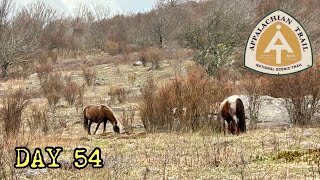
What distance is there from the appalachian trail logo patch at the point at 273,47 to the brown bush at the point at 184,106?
3.40m

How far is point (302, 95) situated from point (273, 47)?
388cm

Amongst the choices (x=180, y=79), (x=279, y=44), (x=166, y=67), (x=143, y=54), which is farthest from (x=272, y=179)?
(x=143, y=54)

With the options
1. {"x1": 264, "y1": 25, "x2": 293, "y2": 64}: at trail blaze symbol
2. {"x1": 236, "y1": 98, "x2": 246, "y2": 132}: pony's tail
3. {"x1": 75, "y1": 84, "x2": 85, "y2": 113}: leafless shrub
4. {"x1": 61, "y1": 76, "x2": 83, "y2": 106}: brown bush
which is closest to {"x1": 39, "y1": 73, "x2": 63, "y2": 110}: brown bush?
{"x1": 61, "y1": 76, "x2": 83, "y2": 106}: brown bush

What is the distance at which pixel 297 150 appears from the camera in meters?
7.39

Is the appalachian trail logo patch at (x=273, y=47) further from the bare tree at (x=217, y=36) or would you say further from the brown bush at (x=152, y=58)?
the brown bush at (x=152, y=58)

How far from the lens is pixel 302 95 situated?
11656 millimetres

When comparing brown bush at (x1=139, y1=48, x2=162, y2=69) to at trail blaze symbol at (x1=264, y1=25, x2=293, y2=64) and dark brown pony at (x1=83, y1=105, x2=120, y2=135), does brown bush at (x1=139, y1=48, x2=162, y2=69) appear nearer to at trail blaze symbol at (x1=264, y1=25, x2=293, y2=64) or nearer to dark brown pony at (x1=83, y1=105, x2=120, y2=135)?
at trail blaze symbol at (x1=264, y1=25, x2=293, y2=64)

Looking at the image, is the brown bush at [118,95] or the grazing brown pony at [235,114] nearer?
the grazing brown pony at [235,114]

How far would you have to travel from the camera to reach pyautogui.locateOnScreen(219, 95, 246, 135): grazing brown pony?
10.4 metres

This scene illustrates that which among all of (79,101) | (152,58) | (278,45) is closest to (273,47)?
(278,45)

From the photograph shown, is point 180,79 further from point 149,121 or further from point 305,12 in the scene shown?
point 305,12

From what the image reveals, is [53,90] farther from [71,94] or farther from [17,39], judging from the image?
[17,39]

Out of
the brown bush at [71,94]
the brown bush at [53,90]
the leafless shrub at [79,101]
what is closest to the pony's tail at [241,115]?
the leafless shrub at [79,101]

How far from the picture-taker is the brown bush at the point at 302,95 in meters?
11.6
